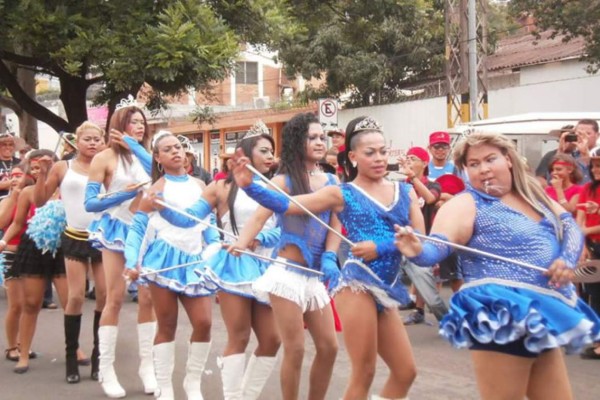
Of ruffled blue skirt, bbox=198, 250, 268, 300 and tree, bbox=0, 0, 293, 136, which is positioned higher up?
tree, bbox=0, 0, 293, 136

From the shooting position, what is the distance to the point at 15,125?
1628 inches

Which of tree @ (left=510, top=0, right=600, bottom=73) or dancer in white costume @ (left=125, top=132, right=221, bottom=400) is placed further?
tree @ (left=510, top=0, right=600, bottom=73)

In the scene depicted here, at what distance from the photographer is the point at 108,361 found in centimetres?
722

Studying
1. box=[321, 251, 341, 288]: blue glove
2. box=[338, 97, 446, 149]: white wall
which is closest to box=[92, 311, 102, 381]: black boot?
box=[321, 251, 341, 288]: blue glove

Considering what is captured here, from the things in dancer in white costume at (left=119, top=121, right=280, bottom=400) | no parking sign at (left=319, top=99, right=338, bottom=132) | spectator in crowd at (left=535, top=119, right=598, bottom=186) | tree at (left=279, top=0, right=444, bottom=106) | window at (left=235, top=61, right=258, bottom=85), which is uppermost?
window at (left=235, top=61, right=258, bottom=85)

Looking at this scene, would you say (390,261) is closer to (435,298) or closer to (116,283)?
(116,283)

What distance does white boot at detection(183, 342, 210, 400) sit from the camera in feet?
21.7

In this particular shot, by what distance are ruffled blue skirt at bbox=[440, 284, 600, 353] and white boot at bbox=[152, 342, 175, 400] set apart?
274 centimetres

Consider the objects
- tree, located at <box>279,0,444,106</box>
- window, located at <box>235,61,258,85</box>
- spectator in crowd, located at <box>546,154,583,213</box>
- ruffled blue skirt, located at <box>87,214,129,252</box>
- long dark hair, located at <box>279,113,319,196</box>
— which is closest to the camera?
long dark hair, located at <box>279,113,319,196</box>

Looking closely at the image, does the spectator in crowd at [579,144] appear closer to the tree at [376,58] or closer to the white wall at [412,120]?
the white wall at [412,120]

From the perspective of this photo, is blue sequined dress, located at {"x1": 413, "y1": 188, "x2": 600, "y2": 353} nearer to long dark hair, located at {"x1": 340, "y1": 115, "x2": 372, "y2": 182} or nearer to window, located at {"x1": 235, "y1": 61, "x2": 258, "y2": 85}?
long dark hair, located at {"x1": 340, "y1": 115, "x2": 372, "y2": 182}

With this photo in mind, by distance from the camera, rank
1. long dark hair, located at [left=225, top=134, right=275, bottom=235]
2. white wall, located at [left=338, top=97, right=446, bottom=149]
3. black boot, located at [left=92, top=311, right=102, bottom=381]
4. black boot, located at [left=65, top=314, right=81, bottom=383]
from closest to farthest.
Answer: long dark hair, located at [left=225, top=134, right=275, bottom=235] < black boot, located at [left=65, top=314, right=81, bottom=383] < black boot, located at [left=92, top=311, right=102, bottom=381] < white wall, located at [left=338, top=97, right=446, bottom=149]

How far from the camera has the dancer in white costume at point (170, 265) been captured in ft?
21.6

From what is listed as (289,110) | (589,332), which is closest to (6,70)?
(589,332)
